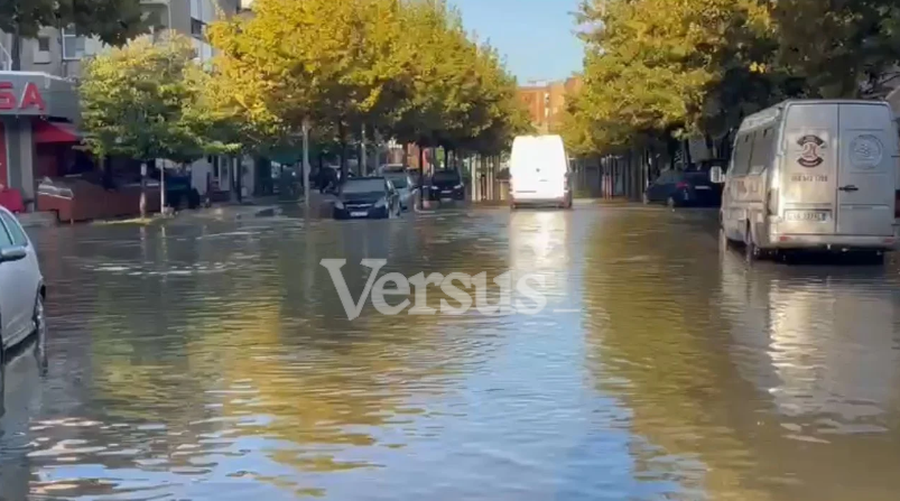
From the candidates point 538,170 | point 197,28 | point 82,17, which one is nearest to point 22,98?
point 538,170

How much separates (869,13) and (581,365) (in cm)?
1619

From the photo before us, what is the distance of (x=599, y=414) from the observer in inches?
421

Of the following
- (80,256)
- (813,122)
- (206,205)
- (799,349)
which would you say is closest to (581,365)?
(799,349)

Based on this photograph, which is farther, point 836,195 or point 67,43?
point 67,43

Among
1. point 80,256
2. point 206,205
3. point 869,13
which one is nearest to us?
point 869,13

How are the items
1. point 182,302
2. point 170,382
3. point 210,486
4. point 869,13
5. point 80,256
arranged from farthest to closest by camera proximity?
point 80,256 → point 869,13 → point 182,302 → point 170,382 → point 210,486

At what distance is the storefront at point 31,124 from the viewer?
46750 millimetres

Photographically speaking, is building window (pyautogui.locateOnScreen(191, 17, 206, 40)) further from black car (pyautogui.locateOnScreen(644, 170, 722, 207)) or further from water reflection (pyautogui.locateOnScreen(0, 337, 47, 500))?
water reflection (pyautogui.locateOnScreen(0, 337, 47, 500))

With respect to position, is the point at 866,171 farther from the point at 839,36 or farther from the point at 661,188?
the point at 661,188

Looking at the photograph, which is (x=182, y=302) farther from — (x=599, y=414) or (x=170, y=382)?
(x=599, y=414)

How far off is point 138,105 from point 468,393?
38.6 meters

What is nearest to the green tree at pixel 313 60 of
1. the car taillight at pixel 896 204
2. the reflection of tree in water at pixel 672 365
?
the reflection of tree in water at pixel 672 365

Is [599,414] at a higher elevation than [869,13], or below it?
below

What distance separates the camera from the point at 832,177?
907 inches
